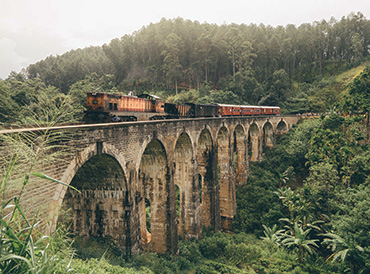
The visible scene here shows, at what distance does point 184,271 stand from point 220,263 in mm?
2924

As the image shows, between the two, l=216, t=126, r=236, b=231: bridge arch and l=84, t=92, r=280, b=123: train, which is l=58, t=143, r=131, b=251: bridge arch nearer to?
l=84, t=92, r=280, b=123: train

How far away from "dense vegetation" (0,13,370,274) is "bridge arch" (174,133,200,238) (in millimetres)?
1382

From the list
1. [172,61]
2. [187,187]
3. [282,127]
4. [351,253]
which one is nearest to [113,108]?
[187,187]

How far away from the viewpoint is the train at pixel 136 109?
14.7 metres

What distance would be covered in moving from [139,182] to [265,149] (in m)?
29.3

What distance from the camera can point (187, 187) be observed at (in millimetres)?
18875

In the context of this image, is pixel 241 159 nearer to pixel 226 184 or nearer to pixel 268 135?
pixel 226 184

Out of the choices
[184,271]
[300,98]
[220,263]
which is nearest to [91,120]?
[184,271]

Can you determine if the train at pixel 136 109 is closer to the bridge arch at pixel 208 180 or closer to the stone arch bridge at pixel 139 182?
the stone arch bridge at pixel 139 182

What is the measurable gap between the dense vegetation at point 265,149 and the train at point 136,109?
6.05 ft

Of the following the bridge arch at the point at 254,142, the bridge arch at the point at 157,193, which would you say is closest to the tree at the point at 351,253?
the bridge arch at the point at 157,193

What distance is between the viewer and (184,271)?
47.3 ft

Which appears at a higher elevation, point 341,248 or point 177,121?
point 177,121

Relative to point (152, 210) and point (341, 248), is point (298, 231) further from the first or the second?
point (152, 210)
